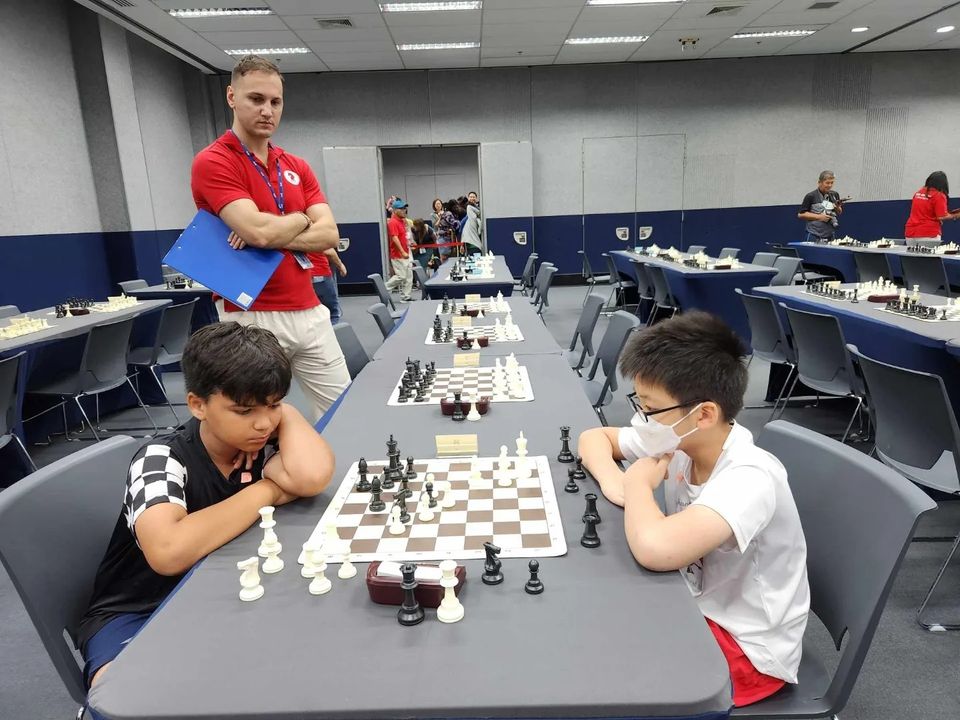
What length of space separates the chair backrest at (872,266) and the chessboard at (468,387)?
20.4ft

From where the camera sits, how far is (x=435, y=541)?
121 centimetres

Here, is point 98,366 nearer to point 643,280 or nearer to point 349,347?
point 349,347

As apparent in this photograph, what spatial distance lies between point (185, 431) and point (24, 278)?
21.9 feet

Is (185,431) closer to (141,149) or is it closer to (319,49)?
(141,149)

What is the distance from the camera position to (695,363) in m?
1.19

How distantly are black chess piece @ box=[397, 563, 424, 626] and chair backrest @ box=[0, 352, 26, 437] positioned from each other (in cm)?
272

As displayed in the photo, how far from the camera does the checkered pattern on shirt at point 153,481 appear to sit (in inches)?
47.1

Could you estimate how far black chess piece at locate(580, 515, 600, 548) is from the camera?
1171 millimetres

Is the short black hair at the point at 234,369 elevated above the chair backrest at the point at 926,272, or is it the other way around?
the short black hair at the point at 234,369

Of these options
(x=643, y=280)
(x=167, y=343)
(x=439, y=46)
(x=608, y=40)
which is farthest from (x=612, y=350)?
(x=608, y=40)

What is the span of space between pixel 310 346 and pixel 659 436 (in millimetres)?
1528

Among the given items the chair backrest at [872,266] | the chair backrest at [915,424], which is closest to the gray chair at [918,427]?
the chair backrest at [915,424]

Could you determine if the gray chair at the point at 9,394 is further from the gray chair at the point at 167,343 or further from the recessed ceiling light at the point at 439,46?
the recessed ceiling light at the point at 439,46

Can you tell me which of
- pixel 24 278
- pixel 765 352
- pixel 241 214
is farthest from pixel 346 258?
pixel 241 214
